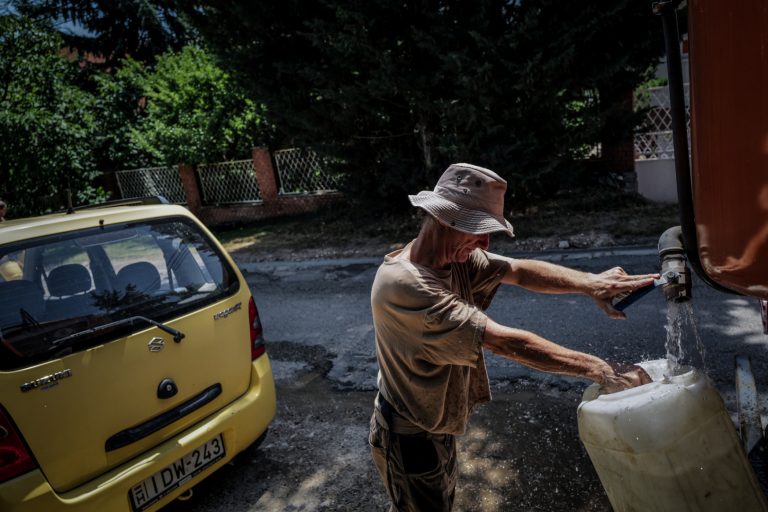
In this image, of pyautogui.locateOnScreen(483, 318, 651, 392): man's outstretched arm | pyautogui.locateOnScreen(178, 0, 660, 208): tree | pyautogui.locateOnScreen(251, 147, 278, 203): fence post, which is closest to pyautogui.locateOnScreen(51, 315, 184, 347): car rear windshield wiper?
pyautogui.locateOnScreen(483, 318, 651, 392): man's outstretched arm

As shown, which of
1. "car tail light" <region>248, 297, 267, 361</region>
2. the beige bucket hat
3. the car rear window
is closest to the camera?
the beige bucket hat

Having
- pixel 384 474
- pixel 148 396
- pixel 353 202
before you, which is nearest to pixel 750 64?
pixel 384 474

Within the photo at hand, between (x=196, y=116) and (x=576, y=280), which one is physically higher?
(x=196, y=116)

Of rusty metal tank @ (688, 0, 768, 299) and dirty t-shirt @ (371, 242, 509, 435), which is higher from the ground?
rusty metal tank @ (688, 0, 768, 299)

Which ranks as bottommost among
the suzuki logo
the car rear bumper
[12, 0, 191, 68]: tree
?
the car rear bumper

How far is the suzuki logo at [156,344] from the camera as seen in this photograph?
2545mm

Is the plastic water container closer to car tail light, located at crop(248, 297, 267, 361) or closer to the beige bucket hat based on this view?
the beige bucket hat

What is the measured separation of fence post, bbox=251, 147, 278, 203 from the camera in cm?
1325

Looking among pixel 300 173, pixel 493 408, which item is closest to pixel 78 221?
pixel 493 408

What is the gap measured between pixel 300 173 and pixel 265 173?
3.26ft

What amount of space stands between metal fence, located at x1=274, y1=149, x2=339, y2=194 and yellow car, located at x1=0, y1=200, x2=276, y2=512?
31.8 ft

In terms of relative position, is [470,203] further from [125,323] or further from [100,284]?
[100,284]

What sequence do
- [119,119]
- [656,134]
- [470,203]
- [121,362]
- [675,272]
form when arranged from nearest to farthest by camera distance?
[675,272] < [470,203] < [121,362] < [656,134] < [119,119]

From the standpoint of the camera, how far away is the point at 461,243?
182 cm
